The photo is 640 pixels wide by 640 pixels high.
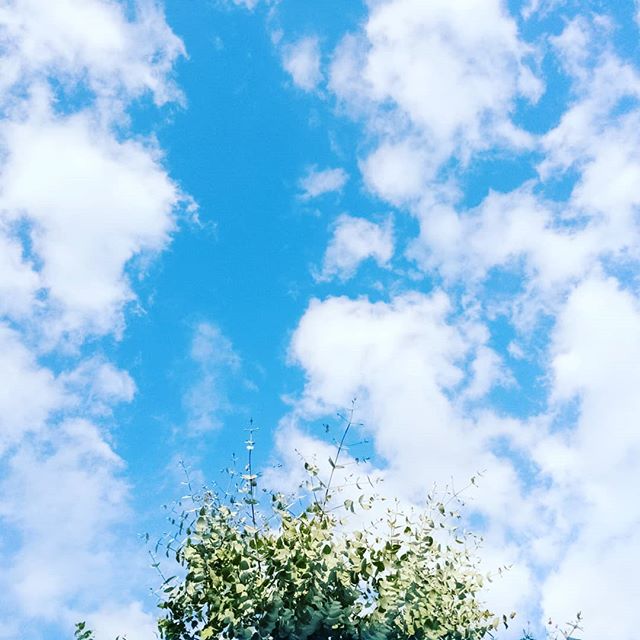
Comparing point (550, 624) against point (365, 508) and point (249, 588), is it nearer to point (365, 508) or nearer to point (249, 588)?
point (365, 508)

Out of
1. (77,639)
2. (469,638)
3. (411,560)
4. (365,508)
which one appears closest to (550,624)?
(469,638)

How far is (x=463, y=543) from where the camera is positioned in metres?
12.2

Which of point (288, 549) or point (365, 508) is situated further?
point (365, 508)

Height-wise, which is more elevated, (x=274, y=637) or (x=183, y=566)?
(x=183, y=566)

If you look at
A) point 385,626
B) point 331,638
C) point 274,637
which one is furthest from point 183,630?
point 385,626

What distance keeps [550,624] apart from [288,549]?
529 centimetres

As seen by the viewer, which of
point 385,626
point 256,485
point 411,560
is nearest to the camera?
point 385,626

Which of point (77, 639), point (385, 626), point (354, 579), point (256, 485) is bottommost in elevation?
point (385, 626)

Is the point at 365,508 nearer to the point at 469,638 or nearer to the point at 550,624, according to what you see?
the point at 469,638

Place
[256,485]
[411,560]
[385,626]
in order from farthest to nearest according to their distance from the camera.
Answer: [256,485] < [411,560] < [385,626]

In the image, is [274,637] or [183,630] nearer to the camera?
[274,637]

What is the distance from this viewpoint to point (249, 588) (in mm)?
10266

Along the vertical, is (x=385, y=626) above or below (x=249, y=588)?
below

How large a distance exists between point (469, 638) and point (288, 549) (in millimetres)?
3650
